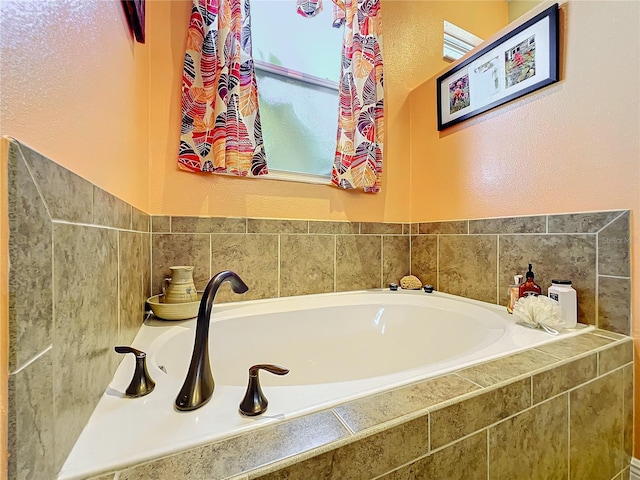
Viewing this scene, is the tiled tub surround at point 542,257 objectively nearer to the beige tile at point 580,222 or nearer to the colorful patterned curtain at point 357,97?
the beige tile at point 580,222

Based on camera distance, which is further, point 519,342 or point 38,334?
point 519,342

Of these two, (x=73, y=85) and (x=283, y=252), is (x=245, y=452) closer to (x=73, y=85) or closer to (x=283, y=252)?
(x=73, y=85)

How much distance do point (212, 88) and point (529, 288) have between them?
1.67m

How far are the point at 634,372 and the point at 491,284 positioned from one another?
1.85 feet

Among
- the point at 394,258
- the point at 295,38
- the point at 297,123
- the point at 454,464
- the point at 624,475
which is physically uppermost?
the point at 295,38

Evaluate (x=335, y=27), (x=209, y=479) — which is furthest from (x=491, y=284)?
(x=335, y=27)

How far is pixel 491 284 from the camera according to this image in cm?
142

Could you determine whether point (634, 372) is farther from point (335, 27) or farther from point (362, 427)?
point (335, 27)

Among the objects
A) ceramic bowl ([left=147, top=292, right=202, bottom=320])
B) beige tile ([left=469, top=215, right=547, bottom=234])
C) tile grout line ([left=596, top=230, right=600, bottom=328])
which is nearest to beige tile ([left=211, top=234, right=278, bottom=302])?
ceramic bowl ([left=147, top=292, right=202, bottom=320])

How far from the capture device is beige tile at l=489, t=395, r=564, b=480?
62 centimetres

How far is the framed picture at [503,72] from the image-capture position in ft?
3.86

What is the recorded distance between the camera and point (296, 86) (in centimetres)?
169

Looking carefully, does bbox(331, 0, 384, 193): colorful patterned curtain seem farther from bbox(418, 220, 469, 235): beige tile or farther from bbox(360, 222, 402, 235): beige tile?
bbox(418, 220, 469, 235): beige tile

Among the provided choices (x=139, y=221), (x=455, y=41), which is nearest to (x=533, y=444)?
→ (x=139, y=221)
